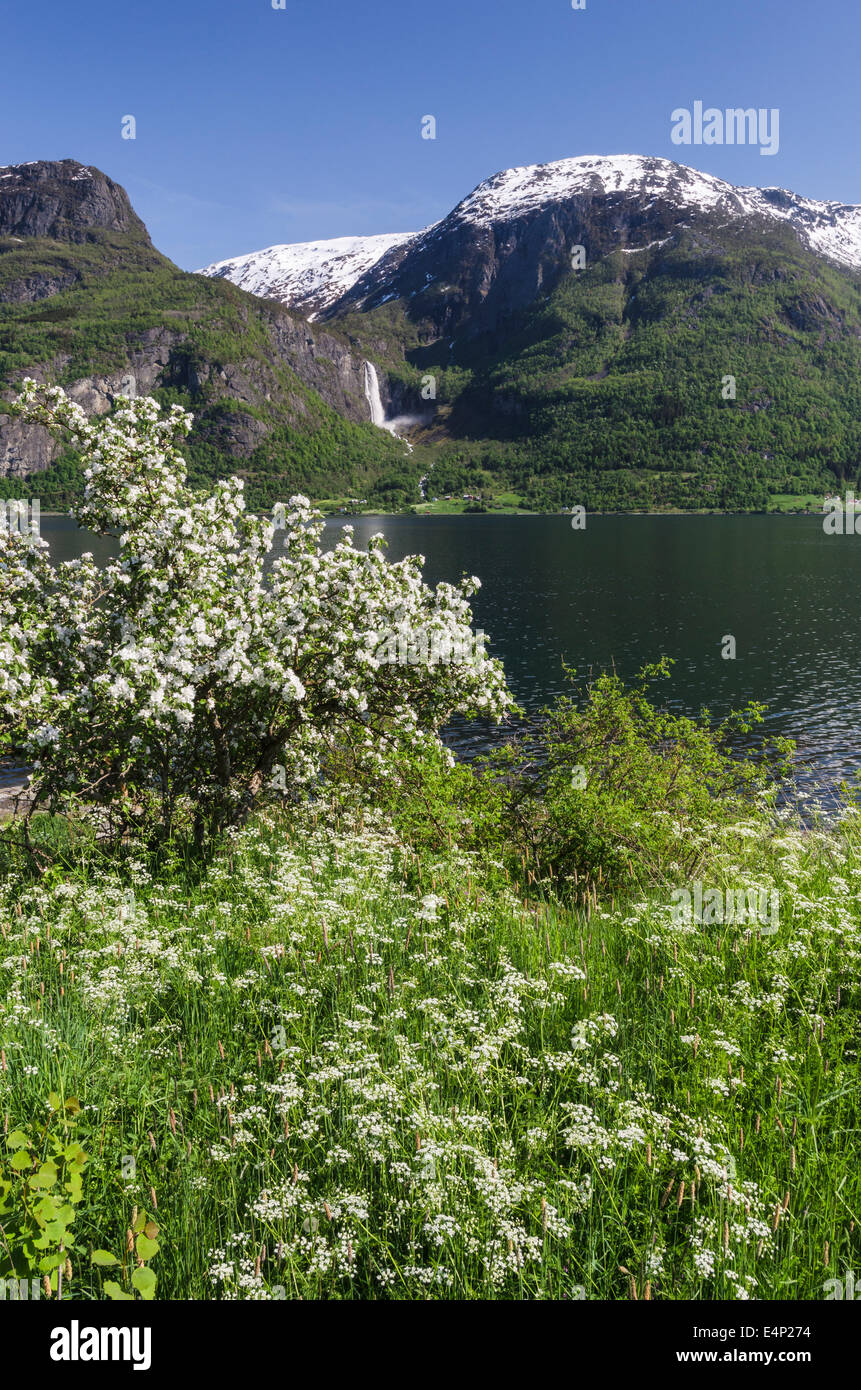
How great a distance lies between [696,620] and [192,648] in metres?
70.6

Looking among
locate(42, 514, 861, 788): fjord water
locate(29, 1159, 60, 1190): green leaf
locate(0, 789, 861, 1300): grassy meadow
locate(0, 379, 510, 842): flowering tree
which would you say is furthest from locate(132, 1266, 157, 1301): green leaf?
locate(42, 514, 861, 788): fjord water

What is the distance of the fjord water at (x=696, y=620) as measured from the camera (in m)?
47.0

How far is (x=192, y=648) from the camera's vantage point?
11.9 meters

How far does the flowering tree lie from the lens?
11.9 metres

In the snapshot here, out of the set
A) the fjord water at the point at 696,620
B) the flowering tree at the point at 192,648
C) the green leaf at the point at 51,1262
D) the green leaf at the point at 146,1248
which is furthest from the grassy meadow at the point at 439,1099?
the fjord water at the point at 696,620

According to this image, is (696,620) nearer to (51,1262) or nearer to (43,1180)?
(43,1180)

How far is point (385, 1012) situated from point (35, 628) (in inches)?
423

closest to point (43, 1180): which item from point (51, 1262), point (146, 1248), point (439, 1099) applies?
point (51, 1262)

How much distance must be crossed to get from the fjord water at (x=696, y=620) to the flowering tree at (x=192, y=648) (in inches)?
518

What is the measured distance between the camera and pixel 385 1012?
5711 mm

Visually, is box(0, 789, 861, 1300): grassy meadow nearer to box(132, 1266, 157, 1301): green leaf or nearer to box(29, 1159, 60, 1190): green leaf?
box(132, 1266, 157, 1301): green leaf

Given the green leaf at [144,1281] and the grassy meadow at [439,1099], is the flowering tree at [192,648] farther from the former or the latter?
the green leaf at [144,1281]

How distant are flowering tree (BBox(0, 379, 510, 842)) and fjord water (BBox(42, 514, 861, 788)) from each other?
13.2 meters
